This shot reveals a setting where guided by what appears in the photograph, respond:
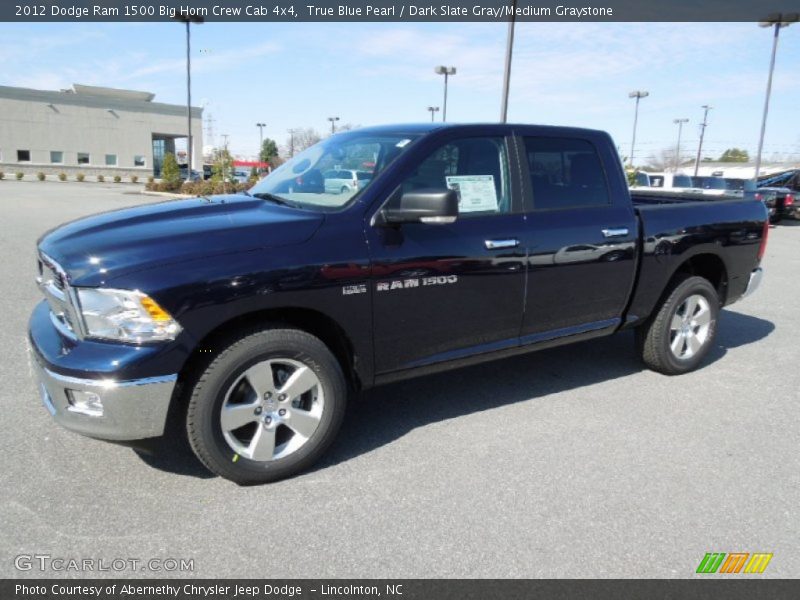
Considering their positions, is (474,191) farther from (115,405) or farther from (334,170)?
(115,405)

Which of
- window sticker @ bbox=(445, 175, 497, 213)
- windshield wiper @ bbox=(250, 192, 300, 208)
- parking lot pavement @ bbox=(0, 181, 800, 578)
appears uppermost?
window sticker @ bbox=(445, 175, 497, 213)

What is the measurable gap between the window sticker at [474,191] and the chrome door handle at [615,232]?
0.95 meters

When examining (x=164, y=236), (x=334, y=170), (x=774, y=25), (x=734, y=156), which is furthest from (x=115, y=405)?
(x=734, y=156)

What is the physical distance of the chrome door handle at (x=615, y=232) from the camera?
413cm

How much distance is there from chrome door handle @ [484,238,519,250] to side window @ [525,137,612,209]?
345mm

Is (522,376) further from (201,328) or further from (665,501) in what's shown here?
(201,328)

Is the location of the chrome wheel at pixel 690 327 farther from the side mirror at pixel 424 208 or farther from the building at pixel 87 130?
the building at pixel 87 130

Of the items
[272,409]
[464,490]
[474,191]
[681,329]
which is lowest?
[464,490]

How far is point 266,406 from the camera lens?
3020 mm

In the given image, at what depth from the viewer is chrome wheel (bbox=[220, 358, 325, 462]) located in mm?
2941

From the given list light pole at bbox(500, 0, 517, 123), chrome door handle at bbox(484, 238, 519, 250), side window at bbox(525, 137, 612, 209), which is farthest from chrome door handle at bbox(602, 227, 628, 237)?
light pole at bbox(500, 0, 517, 123)

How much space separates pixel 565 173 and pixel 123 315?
2.95 metres

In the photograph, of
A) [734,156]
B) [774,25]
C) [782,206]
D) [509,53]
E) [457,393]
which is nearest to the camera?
[457,393]

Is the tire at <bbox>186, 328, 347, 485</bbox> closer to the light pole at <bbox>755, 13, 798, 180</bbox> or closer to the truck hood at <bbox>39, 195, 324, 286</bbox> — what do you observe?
the truck hood at <bbox>39, 195, 324, 286</bbox>
